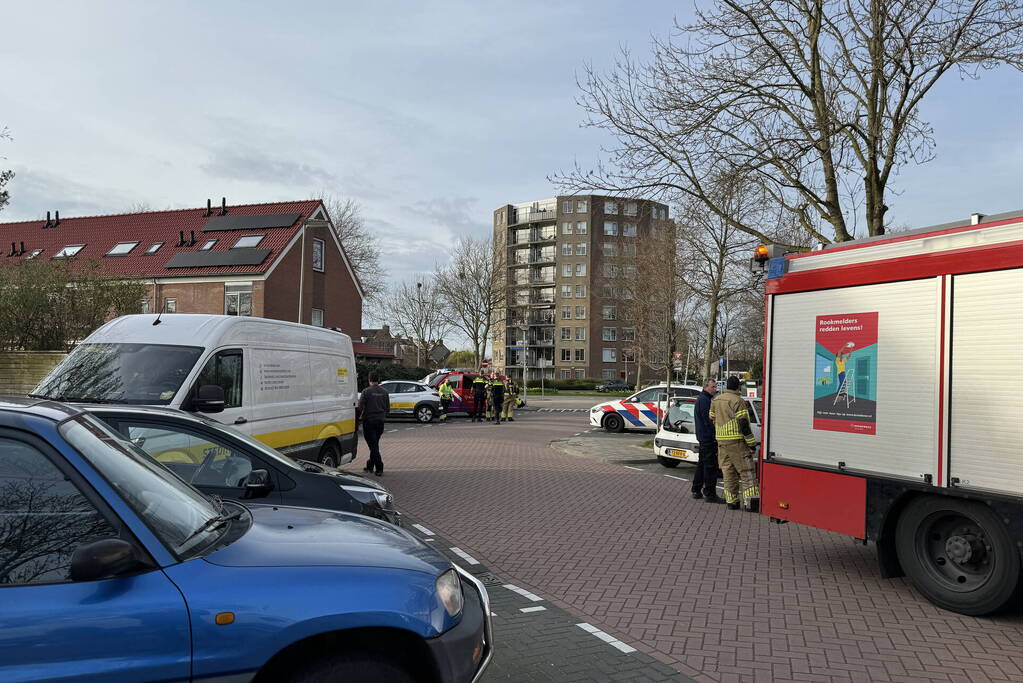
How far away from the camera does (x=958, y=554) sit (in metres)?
5.63

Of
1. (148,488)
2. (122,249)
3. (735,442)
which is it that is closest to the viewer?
(148,488)

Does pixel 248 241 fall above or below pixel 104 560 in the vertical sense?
above

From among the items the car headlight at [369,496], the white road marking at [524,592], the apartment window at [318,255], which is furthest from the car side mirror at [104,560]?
the apartment window at [318,255]

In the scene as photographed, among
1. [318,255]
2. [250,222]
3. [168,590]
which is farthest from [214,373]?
[250,222]

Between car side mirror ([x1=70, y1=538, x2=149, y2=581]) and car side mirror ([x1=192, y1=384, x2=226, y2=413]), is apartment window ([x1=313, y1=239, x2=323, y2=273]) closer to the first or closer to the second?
car side mirror ([x1=192, y1=384, x2=226, y2=413])

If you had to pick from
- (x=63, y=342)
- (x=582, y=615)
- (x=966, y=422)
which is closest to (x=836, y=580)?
(x=966, y=422)

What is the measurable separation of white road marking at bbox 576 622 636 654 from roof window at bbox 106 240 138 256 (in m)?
40.2

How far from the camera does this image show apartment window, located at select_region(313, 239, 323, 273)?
128 feet

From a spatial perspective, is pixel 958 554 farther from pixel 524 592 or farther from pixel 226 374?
pixel 226 374

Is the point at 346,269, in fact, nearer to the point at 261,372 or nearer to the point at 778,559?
the point at 261,372

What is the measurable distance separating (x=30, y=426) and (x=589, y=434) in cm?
2113

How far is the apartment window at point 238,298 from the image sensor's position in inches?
1396

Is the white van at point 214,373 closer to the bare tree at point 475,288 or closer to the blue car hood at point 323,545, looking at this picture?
the blue car hood at point 323,545

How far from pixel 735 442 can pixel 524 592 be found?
15.5 feet
